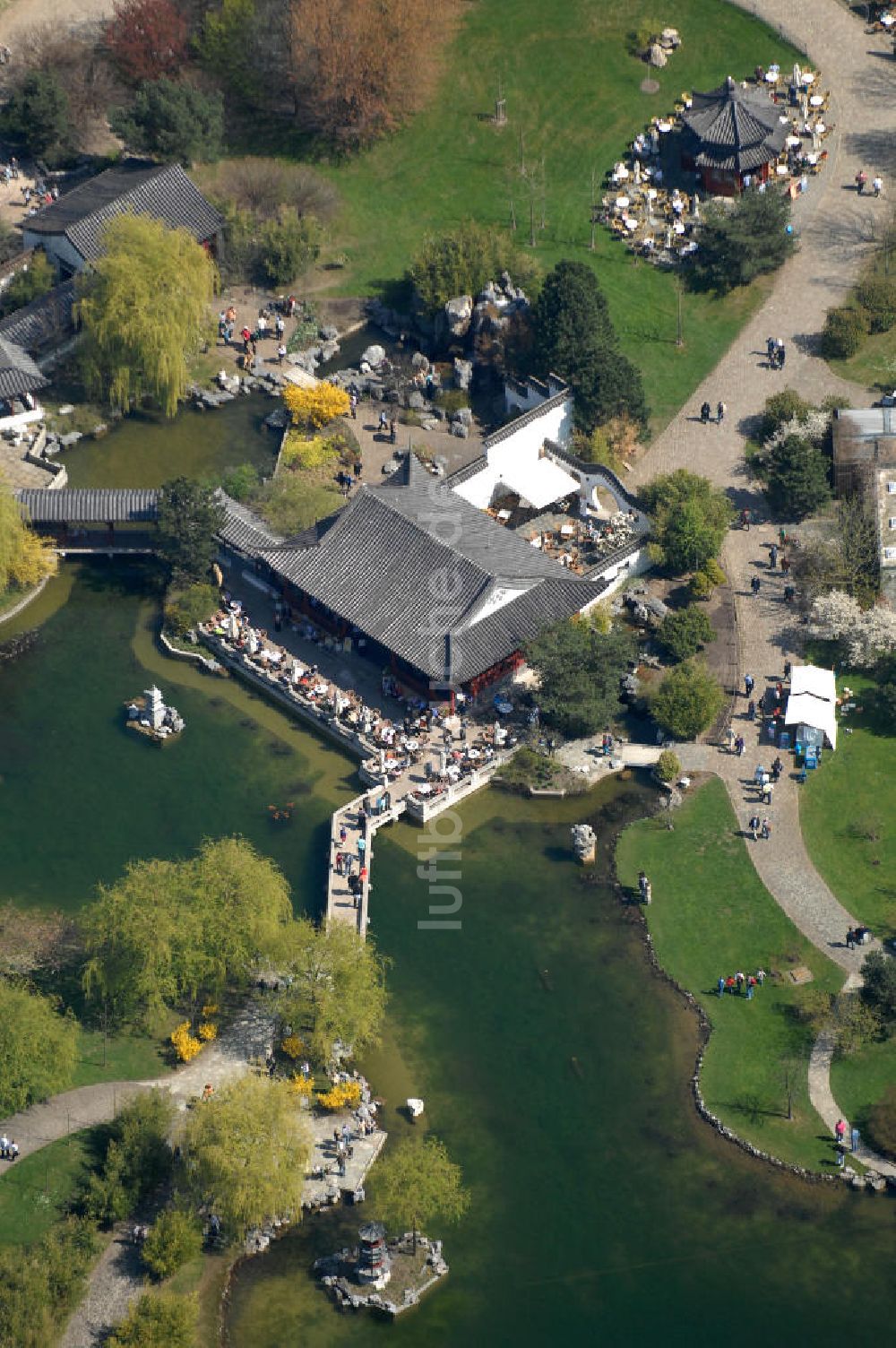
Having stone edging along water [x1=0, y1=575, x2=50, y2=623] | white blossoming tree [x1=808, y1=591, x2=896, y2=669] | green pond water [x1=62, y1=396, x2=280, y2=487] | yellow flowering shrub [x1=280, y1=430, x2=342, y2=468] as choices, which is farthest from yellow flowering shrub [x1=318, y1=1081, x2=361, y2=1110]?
green pond water [x1=62, y1=396, x2=280, y2=487]

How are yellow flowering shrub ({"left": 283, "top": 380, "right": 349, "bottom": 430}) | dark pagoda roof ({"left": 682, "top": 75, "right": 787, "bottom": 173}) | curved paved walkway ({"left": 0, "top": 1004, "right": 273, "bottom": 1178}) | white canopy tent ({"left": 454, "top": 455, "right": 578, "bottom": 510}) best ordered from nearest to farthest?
curved paved walkway ({"left": 0, "top": 1004, "right": 273, "bottom": 1178}), white canopy tent ({"left": 454, "top": 455, "right": 578, "bottom": 510}), yellow flowering shrub ({"left": 283, "top": 380, "right": 349, "bottom": 430}), dark pagoda roof ({"left": 682, "top": 75, "right": 787, "bottom": 173})

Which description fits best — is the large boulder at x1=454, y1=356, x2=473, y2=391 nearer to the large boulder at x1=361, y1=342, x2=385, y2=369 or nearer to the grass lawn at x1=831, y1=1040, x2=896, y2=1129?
the large boulder at x1=361, y1=342, x2=385, y2=369

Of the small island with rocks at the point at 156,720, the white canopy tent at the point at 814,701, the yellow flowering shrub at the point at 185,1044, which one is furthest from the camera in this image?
the small island with rocks at the point at 156,720

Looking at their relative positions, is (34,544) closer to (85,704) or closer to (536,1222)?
(85,704)

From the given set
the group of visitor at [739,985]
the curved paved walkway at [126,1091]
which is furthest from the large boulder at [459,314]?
the curved paved walkway at [126,1091]

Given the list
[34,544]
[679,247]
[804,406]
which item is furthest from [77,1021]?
[679,247]

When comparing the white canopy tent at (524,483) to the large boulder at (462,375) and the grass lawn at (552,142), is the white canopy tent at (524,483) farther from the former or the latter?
the grass lawn at (552,142)
